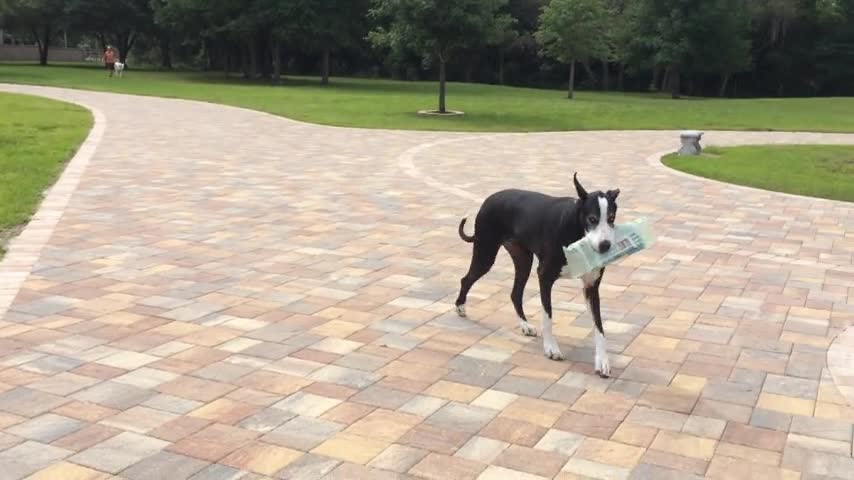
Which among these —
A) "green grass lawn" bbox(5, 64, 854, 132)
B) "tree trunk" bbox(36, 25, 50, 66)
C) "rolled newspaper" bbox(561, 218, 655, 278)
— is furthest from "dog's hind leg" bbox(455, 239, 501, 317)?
"tree trunk" bbox(36, 25, 50, 66)

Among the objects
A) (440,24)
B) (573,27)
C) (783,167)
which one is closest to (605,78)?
(573,27)

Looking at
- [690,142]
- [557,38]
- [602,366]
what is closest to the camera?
[602,366]

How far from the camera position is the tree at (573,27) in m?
32.0

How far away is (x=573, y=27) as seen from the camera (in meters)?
32.0

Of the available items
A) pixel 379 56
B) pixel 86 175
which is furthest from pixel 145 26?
pixel 86 175

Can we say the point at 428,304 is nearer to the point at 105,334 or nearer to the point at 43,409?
the point at 105,334

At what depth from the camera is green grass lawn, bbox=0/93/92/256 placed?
8.74 m

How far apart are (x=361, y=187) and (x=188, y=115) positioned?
12.7m

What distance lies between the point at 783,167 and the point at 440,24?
11.1 meters

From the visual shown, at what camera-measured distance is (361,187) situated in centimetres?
1094

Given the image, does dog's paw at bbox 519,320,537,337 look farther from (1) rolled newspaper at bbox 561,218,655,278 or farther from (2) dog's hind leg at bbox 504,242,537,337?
(1) rolled newspaper at bbox 561,218,655,278

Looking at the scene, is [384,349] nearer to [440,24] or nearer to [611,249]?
[611,249]

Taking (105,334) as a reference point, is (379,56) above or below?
above

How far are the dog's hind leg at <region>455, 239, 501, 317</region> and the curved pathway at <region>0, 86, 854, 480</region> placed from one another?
0.15 m
